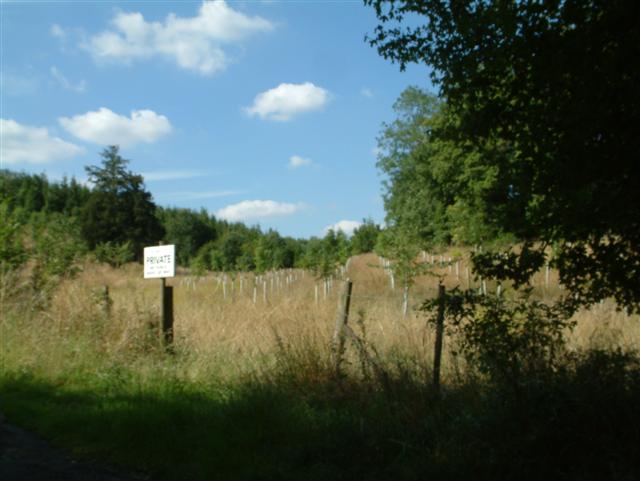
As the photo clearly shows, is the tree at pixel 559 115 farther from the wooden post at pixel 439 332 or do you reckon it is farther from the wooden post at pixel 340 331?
the wooden post at pixel 340 331

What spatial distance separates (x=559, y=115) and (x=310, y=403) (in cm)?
415

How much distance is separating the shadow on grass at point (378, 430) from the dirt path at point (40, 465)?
202 millimetres

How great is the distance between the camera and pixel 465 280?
89.7 feet

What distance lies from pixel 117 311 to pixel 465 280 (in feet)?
64.2

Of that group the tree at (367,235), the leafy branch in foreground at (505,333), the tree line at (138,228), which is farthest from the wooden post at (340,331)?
the tree at (367,235)

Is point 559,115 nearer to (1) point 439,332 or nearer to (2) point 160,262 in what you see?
(1) point 439,332

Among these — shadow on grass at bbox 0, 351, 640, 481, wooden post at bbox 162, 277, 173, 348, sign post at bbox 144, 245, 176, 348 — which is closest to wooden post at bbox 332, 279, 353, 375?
shadow on grass at bbox 0, 351, 640, 481

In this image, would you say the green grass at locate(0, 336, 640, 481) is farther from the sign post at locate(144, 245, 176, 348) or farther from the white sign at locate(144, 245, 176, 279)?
the white sign at locate(144, 245, 176, 279)

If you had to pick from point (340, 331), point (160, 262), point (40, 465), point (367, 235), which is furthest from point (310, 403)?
point (367, 235)

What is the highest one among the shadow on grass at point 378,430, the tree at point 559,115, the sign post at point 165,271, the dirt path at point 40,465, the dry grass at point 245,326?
the tree at point 559,115

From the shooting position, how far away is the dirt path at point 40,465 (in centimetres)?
514

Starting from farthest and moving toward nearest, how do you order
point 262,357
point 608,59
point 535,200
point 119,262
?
point 119,262 < point 262,357 < point 535,200 < point 608,59

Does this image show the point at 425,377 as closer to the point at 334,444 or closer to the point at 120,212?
the point at 334,444

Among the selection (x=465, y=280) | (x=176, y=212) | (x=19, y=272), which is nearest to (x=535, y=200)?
(x=19, y=272)
